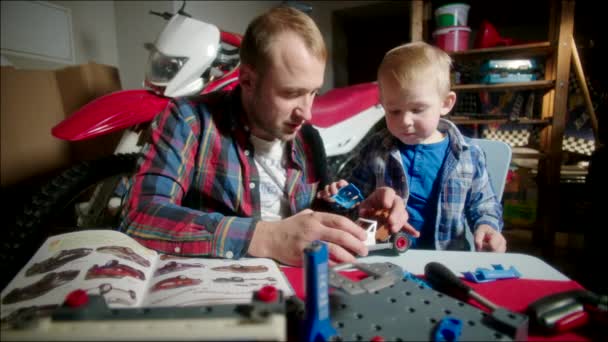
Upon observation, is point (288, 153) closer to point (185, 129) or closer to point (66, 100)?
point (185, 129)

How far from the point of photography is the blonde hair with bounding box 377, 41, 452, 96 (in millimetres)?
857

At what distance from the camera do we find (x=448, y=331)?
0.35m

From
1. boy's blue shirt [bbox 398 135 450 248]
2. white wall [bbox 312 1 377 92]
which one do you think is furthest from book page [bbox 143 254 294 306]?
white wall [bbox 312 1 377 92]

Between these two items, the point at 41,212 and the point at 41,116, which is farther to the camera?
the point at 41,116

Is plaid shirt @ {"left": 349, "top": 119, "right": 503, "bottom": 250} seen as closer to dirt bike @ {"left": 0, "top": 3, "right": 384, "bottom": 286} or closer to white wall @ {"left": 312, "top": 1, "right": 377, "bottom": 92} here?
dirt bike @ {"left": 0, "top": 3, "right": 384, "bottom": 286}

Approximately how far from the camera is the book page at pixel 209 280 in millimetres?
413

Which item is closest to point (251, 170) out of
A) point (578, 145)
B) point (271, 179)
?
point (271, 179)

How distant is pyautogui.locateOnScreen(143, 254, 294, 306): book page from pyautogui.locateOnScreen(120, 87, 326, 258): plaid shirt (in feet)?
0.13

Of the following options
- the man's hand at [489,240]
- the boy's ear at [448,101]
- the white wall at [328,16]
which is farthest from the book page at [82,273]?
the white wall at [328,16]

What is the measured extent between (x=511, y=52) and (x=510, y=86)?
0.24m

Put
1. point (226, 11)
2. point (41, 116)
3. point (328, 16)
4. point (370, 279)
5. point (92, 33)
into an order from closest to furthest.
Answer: point (370, 279)
point (41, 116)
point (92, 33)
point (226, 11)
point (328, 16)

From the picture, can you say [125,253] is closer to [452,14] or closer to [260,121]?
[260,121]

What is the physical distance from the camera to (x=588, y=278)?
152 cm

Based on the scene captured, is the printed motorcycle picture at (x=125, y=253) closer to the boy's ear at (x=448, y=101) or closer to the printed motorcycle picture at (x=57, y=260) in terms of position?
the printed motorcycle picture at (x=57, y=260)
